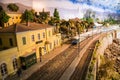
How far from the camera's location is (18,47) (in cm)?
2164

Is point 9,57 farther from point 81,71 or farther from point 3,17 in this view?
point 3,17

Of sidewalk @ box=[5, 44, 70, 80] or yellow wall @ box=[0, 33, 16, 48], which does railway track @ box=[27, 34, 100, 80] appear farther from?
yellow wall @ box=[0, 33, 16, 48]

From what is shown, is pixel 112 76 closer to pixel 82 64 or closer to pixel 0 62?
pixel 82 64

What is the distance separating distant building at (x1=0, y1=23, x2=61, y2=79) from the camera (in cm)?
1909

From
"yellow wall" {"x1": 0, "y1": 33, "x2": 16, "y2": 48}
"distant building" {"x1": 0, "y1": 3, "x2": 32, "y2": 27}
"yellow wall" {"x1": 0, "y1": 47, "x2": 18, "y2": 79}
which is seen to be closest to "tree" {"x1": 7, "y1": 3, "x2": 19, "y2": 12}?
"distant building" {"x1": 0, "y1": 3, "x2": 32, "y2": 27}

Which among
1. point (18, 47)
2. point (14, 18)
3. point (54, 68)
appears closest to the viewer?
point (18, 47)

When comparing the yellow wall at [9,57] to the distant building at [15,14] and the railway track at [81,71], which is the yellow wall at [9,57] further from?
the distant building at [15,14]

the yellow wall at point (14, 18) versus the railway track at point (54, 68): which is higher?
the yellow wall at point (14, 18)

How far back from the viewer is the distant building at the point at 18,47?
19094 millimetres

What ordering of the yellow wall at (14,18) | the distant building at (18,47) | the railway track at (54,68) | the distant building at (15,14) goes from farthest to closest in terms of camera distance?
the yellow wall at (14,18)
the distant building at (15,14)
the railway track at (54,68)
the distant building at (18,47)

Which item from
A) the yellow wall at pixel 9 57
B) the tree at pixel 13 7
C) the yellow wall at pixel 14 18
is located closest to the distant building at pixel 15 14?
the yellow wall at pixel 14 18

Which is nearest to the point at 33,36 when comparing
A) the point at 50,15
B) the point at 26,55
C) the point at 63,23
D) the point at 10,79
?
the point at 26,55

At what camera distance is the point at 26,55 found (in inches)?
892

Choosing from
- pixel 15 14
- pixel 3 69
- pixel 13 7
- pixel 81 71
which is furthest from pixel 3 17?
pixel 81 71
